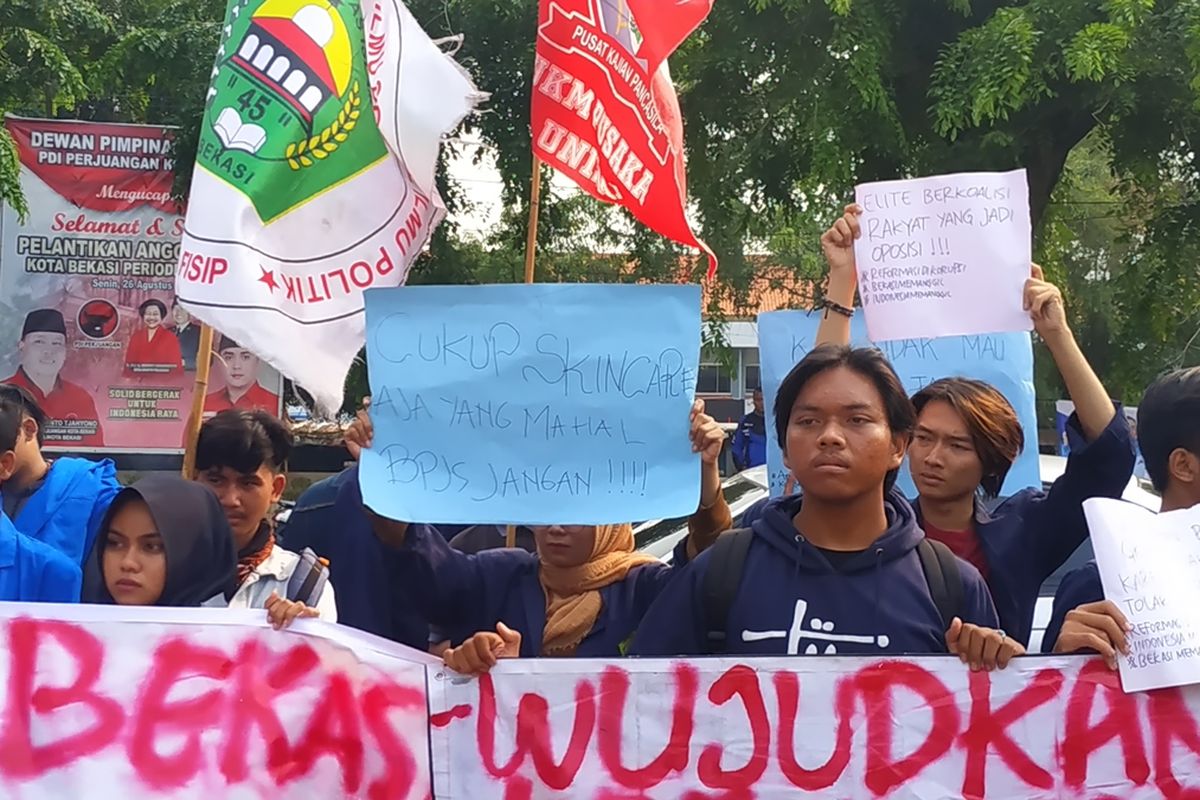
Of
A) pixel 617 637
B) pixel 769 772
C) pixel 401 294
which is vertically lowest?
pixel 769 772

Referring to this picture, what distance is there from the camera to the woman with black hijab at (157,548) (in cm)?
261

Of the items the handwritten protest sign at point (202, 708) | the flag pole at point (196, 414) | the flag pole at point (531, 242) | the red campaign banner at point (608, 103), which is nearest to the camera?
the handwritten protest sign at point (202, 708)

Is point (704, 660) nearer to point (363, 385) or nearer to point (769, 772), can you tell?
point (769, 772)

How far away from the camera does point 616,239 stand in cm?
1642

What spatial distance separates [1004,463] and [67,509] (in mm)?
2321

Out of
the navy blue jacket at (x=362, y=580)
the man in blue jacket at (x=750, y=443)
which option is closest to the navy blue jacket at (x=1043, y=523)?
the navy blue jacket at (x=362, y=580)

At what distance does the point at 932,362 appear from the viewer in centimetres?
406

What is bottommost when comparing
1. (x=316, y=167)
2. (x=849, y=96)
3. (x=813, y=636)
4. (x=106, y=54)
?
(x=813, y=636)

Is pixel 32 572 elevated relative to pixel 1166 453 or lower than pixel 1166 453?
lower

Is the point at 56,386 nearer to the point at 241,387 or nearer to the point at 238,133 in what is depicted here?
the point at 241,387

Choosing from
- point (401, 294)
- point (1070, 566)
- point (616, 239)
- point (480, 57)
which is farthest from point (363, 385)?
point (401, 294)

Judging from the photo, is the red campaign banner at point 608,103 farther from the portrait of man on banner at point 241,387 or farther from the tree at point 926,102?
the portrait of man on banner at point 241,387

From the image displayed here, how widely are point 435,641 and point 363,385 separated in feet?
28.5

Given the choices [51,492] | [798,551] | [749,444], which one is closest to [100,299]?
[749,444]
